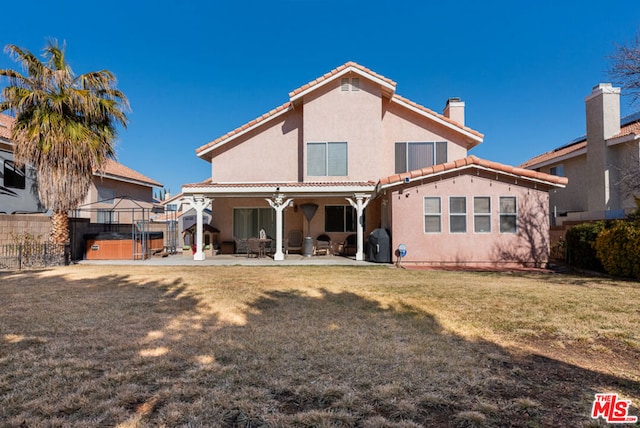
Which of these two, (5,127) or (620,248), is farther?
(5,127)

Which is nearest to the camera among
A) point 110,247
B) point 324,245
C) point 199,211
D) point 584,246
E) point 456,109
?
point 584,246

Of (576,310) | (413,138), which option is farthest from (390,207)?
(576,310)

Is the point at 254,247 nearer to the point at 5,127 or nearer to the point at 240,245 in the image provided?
the point at 240,245

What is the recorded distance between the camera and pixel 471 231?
42.5 ft

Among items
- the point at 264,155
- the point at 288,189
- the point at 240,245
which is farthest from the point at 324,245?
the point at 264,155

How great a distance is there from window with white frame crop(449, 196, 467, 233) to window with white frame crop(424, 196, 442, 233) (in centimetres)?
44

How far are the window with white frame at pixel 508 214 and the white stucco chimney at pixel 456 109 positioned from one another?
22.3 feet

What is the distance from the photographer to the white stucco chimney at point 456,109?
1822 centimetres

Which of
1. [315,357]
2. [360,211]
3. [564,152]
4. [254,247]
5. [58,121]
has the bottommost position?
[315,357]

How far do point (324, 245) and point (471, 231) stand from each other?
6.57 meters

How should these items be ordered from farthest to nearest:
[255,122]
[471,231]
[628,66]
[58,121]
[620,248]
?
[255,122] < [471,231] < [58,121] < [628,66] < [620,248]

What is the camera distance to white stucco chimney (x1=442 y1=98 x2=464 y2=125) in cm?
1822

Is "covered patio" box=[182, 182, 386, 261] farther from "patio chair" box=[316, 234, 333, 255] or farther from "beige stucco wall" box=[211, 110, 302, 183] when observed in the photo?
"beige stucco wall" box=[211, 110, 302, 183]

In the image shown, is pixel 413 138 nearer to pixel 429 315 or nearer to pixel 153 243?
pixel 429 315
